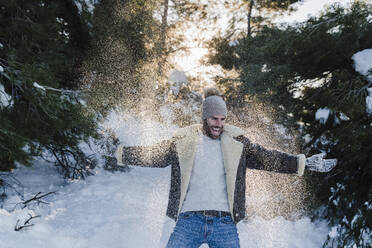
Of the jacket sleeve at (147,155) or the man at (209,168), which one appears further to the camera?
the jacket sleeve at (147,155)

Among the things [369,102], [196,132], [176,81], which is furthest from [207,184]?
[176,81]

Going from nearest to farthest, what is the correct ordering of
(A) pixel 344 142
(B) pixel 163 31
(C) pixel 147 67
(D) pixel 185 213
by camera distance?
(D) pixel 185 213 → (A) pixel 344 142 → (C) pixel 147 67 → (B) pixel 163 31

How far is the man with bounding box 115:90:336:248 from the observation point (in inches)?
94.0

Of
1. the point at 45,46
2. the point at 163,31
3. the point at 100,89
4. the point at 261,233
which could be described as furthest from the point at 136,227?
the point at 163,31

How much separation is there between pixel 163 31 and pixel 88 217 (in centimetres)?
638

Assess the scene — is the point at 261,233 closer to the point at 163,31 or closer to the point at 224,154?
the point at 224,154

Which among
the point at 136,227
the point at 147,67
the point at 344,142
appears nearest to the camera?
the point at 344,142

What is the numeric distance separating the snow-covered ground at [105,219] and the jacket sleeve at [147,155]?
6.58ft

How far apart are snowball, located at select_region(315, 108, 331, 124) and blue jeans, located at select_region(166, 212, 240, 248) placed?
3.14 metres

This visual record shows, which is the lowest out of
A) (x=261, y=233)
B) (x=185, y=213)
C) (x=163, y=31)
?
(x=261, y=233)

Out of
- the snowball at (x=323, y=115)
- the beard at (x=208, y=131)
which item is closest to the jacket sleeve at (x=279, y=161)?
the beard at (x=208, y=131)

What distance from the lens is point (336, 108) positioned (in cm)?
449

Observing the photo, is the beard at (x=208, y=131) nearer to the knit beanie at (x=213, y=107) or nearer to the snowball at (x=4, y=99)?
the knit beanie at (x=213, y=107)

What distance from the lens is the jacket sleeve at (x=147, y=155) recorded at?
2.55 m
